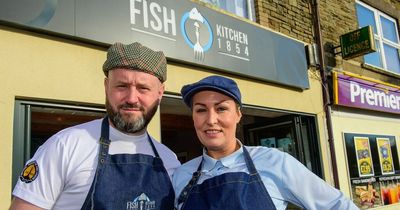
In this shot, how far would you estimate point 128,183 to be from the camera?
184 cm

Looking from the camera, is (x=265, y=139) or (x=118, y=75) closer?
(x=118, y=75)

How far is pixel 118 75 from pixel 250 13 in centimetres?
443

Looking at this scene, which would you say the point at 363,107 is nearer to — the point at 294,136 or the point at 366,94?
the point at 366,94

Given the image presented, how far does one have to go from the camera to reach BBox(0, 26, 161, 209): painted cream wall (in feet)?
9.93

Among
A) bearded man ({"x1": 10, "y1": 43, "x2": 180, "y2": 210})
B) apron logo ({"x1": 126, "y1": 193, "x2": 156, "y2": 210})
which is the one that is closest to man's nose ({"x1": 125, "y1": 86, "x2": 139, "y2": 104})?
bearded man ({"x1": 10, "y1": 43, "x2": 180, "y2": 210})

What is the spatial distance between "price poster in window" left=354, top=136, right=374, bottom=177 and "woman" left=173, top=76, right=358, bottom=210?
586 cm

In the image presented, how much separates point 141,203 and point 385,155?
7409 millimetres

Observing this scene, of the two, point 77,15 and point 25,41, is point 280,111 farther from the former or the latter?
point 25,41

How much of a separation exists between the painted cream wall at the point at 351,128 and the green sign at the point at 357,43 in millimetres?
1180

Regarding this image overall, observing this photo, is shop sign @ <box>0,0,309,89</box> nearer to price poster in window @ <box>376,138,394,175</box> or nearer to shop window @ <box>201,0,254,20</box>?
shop window @ <box>201,0,254,20</box>

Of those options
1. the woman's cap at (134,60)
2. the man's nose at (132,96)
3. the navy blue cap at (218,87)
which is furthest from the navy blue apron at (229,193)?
the woman's cap at (134,60)

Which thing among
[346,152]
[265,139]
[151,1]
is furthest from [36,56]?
[346,152]

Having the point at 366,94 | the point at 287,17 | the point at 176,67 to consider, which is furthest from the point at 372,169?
the point at 176,67

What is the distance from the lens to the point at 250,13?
6039 mm
